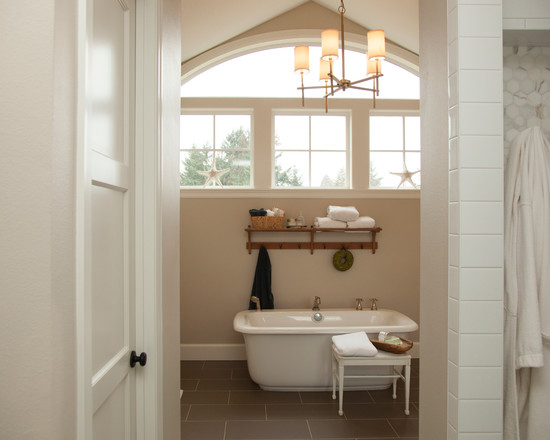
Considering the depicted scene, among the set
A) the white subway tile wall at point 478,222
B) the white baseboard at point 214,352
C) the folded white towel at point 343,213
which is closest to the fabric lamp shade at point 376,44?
the white subway tile wall at point 478,222

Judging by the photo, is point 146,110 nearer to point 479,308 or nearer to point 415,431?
point 479,308

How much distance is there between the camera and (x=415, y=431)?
319 centimetres

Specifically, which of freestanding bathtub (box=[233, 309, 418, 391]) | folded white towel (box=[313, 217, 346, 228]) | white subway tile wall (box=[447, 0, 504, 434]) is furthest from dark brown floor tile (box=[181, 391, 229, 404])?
white subway tile wall (box=[447, 0, 504, 434])

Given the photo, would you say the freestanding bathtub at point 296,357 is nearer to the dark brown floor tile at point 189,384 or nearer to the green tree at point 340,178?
the dark brown floor tile at point 189,384

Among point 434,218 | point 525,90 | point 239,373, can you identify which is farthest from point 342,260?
point 525,90

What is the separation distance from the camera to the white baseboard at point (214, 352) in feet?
15.6

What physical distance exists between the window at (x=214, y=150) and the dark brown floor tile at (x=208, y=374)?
6.27 feet

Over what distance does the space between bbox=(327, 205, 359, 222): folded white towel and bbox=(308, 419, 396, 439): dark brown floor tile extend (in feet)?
6.37

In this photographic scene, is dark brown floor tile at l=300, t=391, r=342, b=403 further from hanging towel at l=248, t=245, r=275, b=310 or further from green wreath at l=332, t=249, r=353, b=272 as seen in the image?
green wreath at l=332, t=249, r=353, b=272

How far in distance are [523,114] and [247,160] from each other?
3.38 metres

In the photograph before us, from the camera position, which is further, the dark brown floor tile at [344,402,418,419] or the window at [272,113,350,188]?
the window at [272,113,350,188]

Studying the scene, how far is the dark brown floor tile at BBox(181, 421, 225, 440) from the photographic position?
3.09 metres

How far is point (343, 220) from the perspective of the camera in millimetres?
4609

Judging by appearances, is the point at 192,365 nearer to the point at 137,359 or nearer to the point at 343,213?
the point at 343,213
